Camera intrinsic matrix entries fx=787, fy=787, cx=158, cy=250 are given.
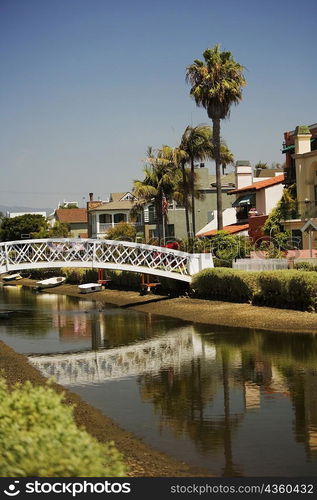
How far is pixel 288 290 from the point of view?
128 ft

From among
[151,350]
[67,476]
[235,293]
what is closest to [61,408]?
[67,476]

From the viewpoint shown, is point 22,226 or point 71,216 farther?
point 71,216

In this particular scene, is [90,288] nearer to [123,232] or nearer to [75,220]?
[123,232]

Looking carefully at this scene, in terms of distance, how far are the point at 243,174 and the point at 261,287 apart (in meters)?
32.3

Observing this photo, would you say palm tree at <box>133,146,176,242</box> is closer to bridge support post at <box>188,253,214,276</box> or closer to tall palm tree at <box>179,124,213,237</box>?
tall palm tree at <box>179,124,213,237</box>

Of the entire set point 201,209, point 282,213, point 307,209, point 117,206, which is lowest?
point 282,213

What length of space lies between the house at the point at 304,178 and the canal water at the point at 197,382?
1367 cm

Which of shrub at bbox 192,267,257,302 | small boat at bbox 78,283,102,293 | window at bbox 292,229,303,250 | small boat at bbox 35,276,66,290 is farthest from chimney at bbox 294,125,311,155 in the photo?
small boat at bbox 35,276,66,290

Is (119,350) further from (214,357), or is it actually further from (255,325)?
(255,325)

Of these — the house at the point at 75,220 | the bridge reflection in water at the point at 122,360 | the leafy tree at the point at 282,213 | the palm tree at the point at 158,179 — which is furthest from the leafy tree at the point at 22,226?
the bridge reflection in water at the point at 122,360

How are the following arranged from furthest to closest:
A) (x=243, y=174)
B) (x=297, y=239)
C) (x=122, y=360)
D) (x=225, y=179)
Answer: (x=225, y=179) → (x=243, y=174) → (x=297, y=239) → (x=122, y=360)

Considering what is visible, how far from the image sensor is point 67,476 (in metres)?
9.62

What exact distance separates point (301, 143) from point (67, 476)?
4845 centimetres

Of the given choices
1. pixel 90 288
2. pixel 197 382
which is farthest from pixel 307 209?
pixel 197 382
